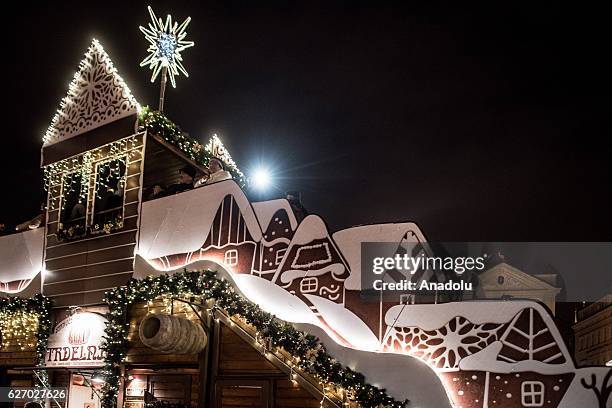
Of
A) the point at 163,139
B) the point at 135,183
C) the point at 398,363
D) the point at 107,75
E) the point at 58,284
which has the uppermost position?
the point at 107,75

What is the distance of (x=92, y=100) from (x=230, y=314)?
6639 mm

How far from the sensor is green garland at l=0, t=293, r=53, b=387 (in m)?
12.8

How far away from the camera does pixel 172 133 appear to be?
502 inches

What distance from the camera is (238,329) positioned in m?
9.59

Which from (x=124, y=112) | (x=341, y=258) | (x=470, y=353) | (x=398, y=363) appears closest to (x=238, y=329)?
(x=341, y=258)

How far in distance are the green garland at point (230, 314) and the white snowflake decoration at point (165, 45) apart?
208 inches

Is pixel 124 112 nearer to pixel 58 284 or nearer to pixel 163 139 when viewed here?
pixel 163 139

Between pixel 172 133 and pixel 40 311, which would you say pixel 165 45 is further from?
pixel 40 311

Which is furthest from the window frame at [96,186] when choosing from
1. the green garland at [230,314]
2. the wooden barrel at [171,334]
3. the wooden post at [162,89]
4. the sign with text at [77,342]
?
the wooden barrel at [171,334]

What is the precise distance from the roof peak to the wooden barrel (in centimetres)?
491

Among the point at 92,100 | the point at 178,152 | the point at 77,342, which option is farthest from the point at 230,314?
the point at 92,100

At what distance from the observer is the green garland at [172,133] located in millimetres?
12281

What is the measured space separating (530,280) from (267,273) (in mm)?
14339
